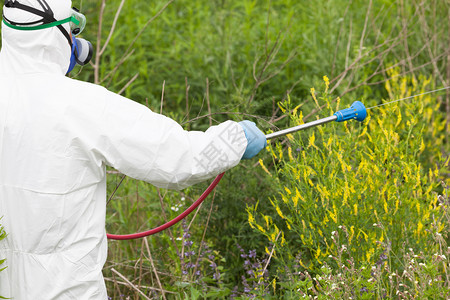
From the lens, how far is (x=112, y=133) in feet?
6.33

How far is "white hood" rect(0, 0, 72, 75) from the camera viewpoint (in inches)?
78.6

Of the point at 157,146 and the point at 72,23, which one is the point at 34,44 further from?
the point at 157,146

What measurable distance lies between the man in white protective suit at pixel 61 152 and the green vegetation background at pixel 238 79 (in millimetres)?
729

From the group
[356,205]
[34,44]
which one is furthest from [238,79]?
[34,44]

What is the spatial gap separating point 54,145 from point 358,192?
1.28 m

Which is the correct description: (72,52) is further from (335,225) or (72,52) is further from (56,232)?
(335,225)

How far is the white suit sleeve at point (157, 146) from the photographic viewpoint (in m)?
1.94

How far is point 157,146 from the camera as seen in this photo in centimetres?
195

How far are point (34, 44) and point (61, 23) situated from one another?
0.11 m

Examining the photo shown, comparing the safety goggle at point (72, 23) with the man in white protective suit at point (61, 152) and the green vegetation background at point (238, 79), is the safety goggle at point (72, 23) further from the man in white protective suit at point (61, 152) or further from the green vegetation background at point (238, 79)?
the green vegetation background at point (238, 79)

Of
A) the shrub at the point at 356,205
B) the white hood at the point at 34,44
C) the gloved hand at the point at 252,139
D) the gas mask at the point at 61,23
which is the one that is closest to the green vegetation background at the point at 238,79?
the shrub at the point at 356,205

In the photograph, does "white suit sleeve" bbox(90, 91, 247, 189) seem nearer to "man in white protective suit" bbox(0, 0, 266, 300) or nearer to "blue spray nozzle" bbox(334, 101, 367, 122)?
A: "man in white protective suit" bbox(0, 0, 266, 300)

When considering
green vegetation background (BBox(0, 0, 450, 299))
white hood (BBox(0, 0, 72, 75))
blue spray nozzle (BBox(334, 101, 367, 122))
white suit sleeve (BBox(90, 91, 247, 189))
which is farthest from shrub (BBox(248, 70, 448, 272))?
white hood (BBox(0, 0, 72, 75))

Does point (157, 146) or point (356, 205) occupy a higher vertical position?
point (157, 146)
